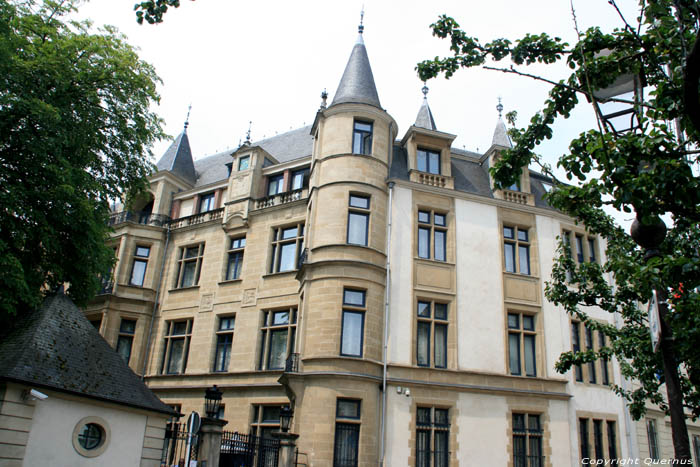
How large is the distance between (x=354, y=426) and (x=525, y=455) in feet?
20.9

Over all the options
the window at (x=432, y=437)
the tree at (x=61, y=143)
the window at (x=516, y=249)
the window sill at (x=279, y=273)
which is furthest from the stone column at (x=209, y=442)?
the window at (x=516, y=249)

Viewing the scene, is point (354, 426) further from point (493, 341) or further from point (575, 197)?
point (575, 197)

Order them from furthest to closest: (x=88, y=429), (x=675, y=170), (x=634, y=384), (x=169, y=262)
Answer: (x=169, y=262) < (x=634, y=384) < (x=88, y=429) < (x=675, y=170)

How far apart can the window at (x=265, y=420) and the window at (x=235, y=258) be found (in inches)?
248

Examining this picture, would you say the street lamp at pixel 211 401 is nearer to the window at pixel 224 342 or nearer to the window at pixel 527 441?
the window at pixel 224 342

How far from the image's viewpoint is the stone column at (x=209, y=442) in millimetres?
13445

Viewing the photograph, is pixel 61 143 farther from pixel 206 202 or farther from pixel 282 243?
pixel 206 202

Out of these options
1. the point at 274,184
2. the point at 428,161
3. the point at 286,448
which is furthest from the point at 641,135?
the point at 274,184

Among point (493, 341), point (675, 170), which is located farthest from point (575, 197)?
point (493, 341)

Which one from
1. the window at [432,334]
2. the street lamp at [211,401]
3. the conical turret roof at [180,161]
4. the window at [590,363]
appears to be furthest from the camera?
the conical turret roof at [180,161]

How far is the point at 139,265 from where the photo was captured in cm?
2814

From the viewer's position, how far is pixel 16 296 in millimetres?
15625

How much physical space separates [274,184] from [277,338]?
792cm

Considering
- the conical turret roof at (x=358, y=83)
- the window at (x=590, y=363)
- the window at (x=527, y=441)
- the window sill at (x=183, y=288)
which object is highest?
the conical turret roof at (x=358, y=83)
